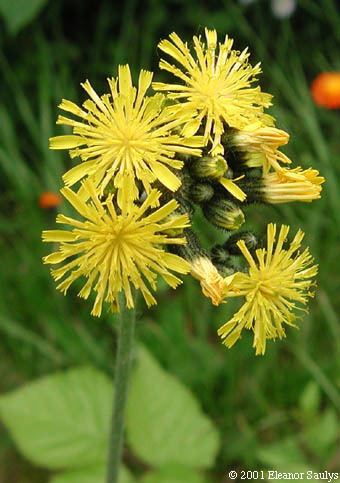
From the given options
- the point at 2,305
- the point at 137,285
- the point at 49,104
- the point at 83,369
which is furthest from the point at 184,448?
the point at 49,104

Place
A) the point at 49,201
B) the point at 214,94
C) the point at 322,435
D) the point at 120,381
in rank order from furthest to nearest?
the point at 49,201
the point at 322,435
the point at 120,381
the point at 214,94

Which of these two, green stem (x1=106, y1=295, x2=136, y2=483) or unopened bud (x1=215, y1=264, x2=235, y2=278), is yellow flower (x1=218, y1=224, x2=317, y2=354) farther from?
green stem (x1=106, y1=295, x2=136, y2=483)

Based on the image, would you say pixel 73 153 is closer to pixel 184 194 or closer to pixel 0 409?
pixel 184 194

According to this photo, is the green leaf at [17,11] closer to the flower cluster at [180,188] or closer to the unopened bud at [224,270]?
the flower cluster at [180,188]

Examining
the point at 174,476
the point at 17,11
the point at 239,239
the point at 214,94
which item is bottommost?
the point at 174,476

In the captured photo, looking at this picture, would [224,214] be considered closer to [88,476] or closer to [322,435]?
[322,435]

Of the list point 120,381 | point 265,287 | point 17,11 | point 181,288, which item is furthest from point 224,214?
point 17,11
